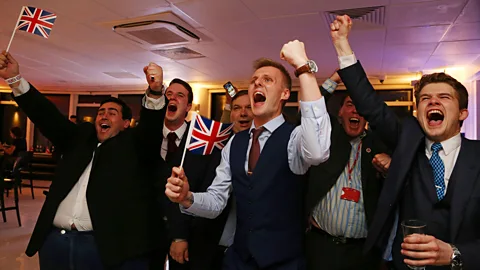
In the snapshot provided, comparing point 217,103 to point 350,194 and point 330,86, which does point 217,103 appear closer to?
point 330,86

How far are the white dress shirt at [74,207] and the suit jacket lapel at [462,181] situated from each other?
4.70 ft

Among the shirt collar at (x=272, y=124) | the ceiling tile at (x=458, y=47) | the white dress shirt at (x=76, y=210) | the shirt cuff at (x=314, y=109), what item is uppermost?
the ceiling tile at (x=458, y=47)

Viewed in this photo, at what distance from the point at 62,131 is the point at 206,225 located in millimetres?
1047

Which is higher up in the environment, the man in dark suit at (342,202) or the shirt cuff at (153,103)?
the shirt cuff at (153,103)

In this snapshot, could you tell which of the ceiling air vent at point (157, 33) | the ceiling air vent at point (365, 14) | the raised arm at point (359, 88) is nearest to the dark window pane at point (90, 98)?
the ceiling air vent at point (157, 33)

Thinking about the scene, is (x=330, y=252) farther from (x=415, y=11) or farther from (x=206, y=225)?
(x=415, y=11)

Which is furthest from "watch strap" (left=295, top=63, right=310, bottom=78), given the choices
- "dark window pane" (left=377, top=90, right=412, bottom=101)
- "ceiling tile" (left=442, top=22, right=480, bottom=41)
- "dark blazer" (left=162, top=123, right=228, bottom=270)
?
"dark window pane" (left=377, top=90, right=412, bottom=101)

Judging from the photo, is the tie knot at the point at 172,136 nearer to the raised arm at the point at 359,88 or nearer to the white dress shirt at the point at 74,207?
the white dress shirt at the point at 74,207

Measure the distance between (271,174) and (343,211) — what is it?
770mm

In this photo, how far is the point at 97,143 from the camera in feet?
7.23

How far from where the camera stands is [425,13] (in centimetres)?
393

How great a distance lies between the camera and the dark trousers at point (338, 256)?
204 centimetres

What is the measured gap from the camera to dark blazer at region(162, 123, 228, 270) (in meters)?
2.05

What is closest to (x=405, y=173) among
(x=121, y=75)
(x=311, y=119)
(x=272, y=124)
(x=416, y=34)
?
(x=311, y=119)
